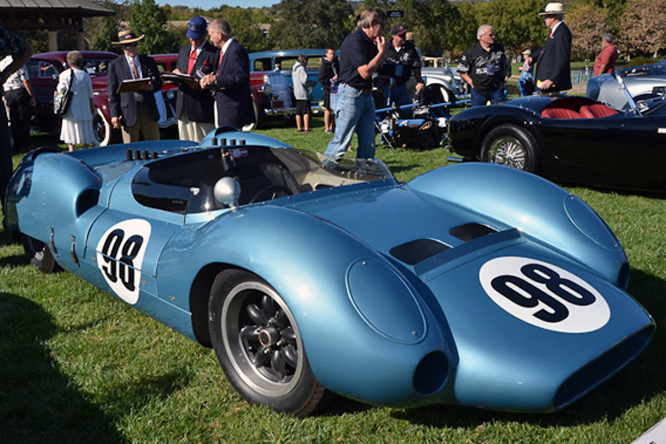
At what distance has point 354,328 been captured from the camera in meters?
1.98

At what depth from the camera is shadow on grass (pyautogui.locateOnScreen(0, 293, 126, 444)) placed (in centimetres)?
228

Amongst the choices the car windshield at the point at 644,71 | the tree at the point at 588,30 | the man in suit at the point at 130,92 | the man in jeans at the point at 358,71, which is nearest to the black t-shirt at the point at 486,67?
the car windshield at the point at 644,71

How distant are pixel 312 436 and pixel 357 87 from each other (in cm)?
391

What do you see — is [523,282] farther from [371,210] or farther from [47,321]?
[47,321]

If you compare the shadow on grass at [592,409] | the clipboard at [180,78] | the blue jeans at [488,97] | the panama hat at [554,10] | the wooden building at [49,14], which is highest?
the wooden building at [49,14]

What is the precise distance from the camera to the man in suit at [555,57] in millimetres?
6867

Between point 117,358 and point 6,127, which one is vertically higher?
point 6,127

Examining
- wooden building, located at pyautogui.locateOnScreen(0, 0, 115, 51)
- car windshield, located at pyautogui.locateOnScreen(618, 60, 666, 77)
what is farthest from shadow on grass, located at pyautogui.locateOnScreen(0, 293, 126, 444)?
wooden building, located at pyautogui.locateOnScreen(0, 0, 115, 51)

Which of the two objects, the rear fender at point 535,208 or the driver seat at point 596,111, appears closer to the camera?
the rear fender at point 535,208

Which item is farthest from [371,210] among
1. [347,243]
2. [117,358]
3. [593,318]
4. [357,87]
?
[357,87]

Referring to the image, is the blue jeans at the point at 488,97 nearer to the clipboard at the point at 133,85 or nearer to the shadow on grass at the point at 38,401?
the clipboard at the point at 133,85

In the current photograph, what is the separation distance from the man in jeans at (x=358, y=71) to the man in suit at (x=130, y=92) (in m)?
1.95

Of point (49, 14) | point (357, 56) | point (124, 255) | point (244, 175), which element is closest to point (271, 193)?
point (244, 175)

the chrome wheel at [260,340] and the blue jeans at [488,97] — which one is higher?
the blue jeans at [488,97]
